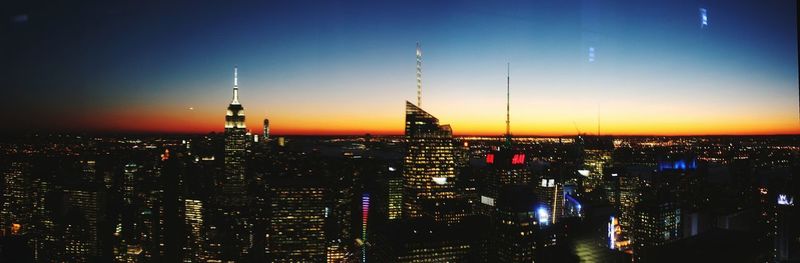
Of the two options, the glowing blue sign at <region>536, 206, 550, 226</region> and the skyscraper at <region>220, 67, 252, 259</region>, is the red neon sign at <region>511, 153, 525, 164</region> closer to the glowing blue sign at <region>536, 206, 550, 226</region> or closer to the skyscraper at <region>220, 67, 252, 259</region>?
the glowing blue sign at <region>536, 206, 550, 226</region>

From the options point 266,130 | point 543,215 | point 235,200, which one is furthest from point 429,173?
point 266,130

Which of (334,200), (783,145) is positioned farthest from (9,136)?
(334,200)

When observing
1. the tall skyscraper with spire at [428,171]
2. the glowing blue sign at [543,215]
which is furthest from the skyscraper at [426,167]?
the glowing blue sign at [543,215]

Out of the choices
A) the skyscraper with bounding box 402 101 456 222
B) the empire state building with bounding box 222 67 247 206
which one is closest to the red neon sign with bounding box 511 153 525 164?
the skyscraper with bounding box 402 101 456 222

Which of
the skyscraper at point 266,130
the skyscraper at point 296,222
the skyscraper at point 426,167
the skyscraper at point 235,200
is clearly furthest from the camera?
the skyscraper at point 426,167

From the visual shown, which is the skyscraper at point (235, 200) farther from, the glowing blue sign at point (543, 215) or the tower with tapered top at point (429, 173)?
the glowing blue sign at point (543, 215)

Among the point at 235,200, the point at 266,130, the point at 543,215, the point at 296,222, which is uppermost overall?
the point at 266,130

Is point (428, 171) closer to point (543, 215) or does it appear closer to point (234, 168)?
point (543, 215)

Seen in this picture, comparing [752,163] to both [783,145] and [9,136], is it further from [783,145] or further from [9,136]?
[9,136]
